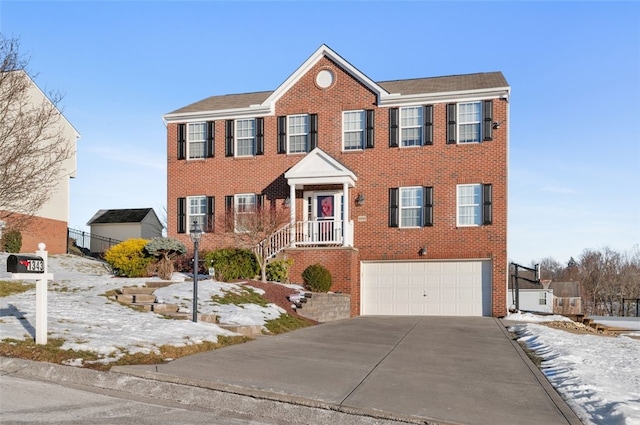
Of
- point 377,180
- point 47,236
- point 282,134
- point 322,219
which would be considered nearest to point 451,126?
point 377,180

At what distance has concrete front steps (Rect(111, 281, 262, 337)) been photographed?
12.5 m

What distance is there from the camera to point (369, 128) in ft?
73.2

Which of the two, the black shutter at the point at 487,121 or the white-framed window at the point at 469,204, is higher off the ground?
the black shutter at the point at 487,121

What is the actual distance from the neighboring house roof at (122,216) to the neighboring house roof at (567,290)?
4923 centimetres

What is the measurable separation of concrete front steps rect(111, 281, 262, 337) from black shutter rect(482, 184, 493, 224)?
11081mm

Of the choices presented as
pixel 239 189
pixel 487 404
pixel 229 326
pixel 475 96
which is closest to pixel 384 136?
pixel 475 96

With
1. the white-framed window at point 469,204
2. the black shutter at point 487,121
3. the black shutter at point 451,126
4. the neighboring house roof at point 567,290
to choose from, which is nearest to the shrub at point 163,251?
the white-framed window at point 469,204

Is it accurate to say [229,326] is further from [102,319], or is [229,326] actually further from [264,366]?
[264,366]

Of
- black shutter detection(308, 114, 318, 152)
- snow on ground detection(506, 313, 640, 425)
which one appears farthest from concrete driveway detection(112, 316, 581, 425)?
black shutter detection(308, 114, 318, 152)

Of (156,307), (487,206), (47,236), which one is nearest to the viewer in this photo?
(156,307)

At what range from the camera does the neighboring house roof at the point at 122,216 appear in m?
37.2

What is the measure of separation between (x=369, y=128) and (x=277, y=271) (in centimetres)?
679

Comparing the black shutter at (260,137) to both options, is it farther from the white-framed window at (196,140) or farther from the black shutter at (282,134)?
the white-framed window at (196,140)

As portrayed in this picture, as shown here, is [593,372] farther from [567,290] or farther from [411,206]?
[567,290]
